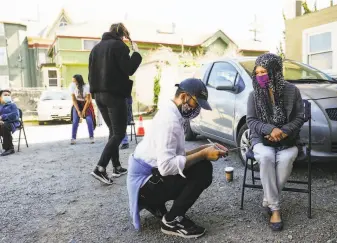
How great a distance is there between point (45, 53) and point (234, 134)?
31.3 m

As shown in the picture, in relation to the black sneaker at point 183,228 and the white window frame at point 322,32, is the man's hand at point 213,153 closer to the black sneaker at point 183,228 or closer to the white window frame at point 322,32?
the black sneaker at point 183,228

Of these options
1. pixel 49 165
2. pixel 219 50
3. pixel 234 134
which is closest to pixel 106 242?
pixel 234 134

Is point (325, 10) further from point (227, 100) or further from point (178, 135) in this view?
point (178, 135)

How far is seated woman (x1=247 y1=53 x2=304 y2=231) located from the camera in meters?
3.01

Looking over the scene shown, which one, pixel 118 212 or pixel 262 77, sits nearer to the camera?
pixel 262 77

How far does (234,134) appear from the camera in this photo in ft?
16.7

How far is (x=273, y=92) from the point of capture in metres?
3.20

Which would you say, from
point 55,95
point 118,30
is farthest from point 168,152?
point 55,95

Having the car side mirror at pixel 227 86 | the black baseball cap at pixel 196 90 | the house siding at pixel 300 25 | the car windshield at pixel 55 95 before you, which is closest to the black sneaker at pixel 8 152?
the car side mirror at pixel 227 86

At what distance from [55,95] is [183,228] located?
13615mm

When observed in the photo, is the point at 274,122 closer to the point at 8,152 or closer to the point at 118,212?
the point at 118,212

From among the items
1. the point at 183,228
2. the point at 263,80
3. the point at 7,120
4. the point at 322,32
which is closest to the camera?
the point at 183,228

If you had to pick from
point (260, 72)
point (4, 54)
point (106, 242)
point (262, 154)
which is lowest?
point (106, 242)

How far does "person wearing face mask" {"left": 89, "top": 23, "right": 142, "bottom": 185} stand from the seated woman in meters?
1.63
